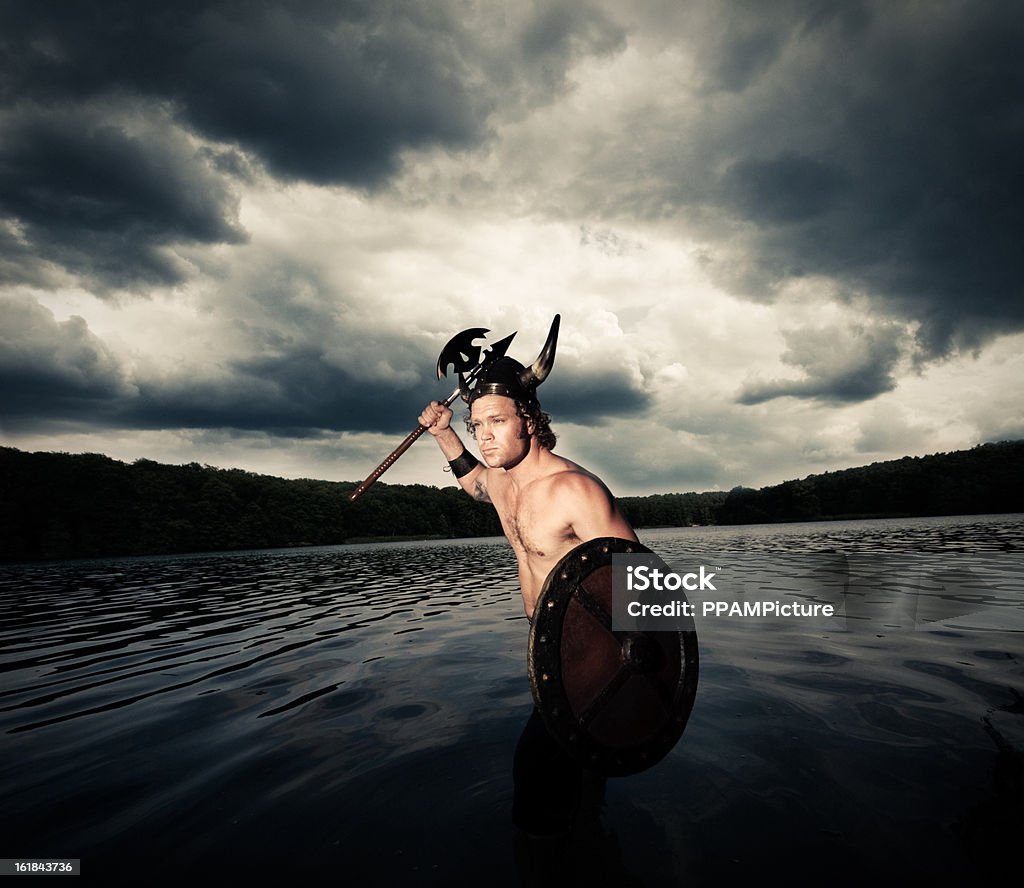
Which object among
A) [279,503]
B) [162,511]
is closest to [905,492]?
[279,503]

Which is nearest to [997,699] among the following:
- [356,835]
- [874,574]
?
[356,835]

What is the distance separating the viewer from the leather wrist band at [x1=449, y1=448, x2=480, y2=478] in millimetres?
5055

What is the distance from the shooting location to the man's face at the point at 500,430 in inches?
145

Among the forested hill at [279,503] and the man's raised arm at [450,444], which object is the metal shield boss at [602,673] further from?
the forested hill at [279,503]

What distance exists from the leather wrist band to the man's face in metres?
1.30

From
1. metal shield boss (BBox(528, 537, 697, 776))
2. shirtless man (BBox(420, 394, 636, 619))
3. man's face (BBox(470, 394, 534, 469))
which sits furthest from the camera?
man's face (BBox(470, 394, 534, 469))

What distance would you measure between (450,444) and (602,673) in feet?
10.2

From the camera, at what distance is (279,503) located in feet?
320

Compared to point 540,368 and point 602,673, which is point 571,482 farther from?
point 602,673

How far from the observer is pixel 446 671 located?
231 inches

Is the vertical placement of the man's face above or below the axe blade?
below

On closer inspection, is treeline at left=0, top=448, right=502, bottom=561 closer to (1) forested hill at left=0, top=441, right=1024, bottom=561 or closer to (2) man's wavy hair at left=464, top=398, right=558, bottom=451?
(1) forested hill at left=0, top=441, right=1024, bottom=561

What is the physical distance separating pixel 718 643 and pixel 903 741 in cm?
352

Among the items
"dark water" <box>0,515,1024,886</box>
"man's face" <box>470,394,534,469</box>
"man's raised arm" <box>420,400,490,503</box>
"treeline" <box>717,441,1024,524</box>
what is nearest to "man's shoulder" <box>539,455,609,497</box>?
"man's face" <box>470,394,534,469</box>
